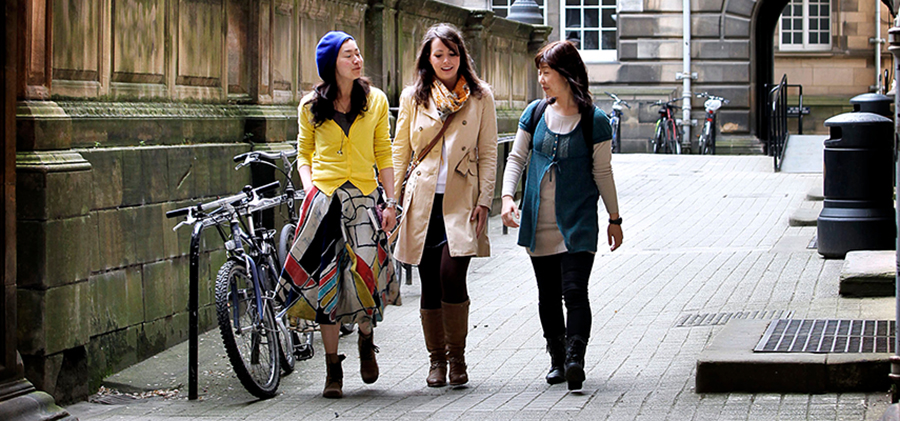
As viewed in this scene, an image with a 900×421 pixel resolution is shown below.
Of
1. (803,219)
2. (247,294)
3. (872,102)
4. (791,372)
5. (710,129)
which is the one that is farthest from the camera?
(710,129)

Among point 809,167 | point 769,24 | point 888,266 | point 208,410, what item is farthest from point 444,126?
point 769,24

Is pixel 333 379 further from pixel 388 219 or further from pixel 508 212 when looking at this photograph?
pixel 508 212

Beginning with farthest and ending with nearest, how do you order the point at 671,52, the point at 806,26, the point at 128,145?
1. the point at 806,26
2. the point at 671,52
3. the point at 128,145

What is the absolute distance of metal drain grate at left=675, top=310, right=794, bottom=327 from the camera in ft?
24.9

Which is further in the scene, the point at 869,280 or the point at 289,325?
the point at 869,280

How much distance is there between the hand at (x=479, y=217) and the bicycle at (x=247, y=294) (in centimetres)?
106

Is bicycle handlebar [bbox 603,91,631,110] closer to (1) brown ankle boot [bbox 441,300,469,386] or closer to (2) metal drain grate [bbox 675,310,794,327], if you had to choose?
(2) metal drain grate [bbox 675,310,794,327]

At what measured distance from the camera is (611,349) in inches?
277

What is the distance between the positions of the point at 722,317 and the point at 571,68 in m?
2.54

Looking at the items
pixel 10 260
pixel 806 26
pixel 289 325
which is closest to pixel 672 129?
pixel 806 26

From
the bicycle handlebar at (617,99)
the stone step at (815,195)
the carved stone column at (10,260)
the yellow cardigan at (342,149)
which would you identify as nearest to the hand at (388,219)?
the yellow cardigan at (342,149)

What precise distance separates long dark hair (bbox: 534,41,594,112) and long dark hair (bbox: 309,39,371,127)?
863mm

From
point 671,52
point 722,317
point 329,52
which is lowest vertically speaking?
point 722,317

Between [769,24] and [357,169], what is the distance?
25093 mm
